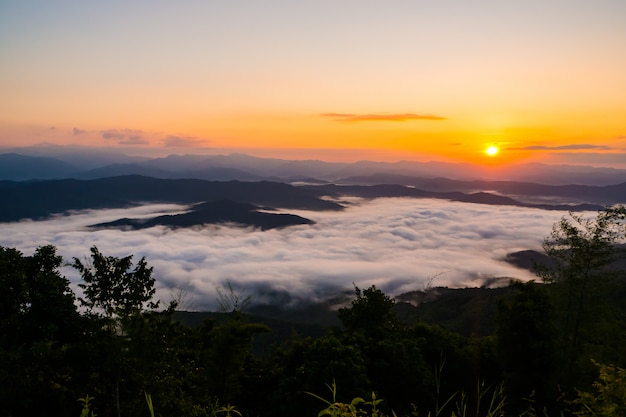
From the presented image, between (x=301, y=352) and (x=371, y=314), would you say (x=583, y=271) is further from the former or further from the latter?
(x=301, y=352)

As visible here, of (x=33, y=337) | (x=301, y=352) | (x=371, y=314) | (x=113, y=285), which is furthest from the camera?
(x=371, y=314)

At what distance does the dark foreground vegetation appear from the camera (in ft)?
A: 49.0

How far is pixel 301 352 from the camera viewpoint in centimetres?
2792

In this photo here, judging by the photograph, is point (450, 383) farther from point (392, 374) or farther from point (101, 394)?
point (101, 394)

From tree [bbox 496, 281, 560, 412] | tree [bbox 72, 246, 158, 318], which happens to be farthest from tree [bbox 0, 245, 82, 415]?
tree [bbox 496, 281, 560, 412]

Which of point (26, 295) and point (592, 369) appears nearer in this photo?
point (26, 295)

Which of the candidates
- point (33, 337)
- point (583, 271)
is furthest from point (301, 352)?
point (583, 271)

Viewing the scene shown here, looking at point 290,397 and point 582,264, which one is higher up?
point 582,264

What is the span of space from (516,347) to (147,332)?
24974 millimetres

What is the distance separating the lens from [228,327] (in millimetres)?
25672

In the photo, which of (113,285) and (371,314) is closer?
(113,285)

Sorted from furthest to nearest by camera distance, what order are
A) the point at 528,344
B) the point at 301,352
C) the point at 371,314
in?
the point at 371,314 → the point at 301,352 → the point at 528,344

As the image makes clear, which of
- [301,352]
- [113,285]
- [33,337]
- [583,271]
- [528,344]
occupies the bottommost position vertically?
[301,352]

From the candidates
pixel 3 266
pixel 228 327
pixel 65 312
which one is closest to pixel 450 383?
pixel 228 327
